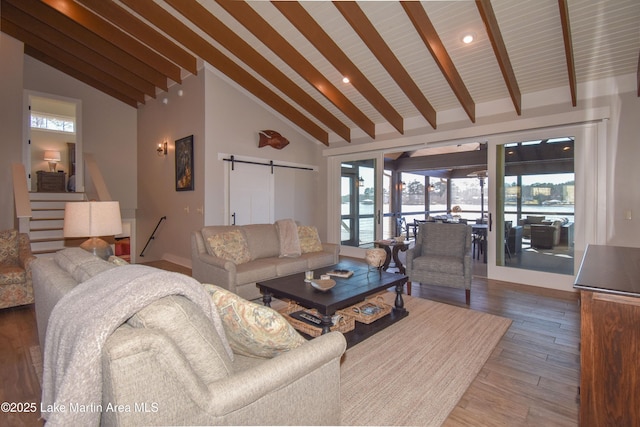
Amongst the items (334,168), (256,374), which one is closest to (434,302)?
(256,374)

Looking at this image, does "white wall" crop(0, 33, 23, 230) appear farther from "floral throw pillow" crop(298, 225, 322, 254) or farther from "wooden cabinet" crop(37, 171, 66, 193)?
"floral throw pillow" crop(298, 225, 322, 254)

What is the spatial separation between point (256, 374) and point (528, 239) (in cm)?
497

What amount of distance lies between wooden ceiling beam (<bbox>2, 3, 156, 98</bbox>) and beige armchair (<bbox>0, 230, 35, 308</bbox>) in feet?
12.5

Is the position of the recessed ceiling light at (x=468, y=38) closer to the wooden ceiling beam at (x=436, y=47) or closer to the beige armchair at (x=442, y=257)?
the wooden ceiling beam at (x=436, y=47)

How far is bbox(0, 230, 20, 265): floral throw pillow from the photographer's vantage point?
366cm

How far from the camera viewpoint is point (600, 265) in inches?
73.7

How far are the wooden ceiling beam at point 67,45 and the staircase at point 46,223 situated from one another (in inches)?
102

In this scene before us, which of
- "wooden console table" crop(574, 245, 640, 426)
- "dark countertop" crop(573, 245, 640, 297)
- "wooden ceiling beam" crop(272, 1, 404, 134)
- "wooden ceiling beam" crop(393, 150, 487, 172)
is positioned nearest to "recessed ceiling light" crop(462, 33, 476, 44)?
"wooden ceiling beam" crop(272, 1, 404, 134)

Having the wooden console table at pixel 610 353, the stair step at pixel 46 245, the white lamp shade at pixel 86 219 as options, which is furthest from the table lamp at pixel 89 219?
→ the wooden console table at pixel 610 353

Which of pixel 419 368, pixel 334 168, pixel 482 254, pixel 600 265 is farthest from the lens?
pixel 334 168

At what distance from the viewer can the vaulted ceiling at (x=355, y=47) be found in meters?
3.34

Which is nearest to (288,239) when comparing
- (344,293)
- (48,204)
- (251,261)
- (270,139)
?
(251,261)

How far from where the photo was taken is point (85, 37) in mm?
5348

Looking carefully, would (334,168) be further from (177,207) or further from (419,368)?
(419,368)
